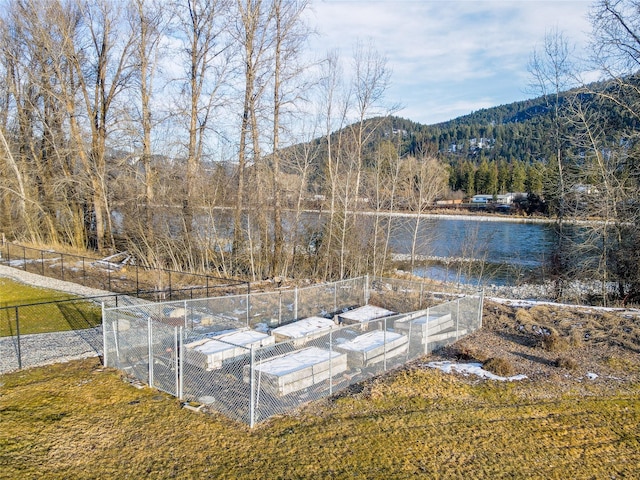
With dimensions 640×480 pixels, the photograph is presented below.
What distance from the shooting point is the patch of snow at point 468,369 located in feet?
31.5

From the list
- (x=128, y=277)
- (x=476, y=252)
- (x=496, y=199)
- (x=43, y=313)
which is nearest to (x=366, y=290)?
(x=43, y=313)

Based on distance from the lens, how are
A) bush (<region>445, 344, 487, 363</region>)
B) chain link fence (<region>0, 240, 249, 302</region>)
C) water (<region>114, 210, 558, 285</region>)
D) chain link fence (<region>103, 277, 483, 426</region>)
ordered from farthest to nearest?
1. water (<region>114, 210, 558, 285</region>)
2. chain link fence (<region>0, 240, 249, 302</region>)
3. bush (<region>445, 344, 487, 363</region>)
4. chain link fence (<region>103, 277, 483, 426</region>)

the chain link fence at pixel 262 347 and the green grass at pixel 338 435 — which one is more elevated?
the chain link fence at pixel 262 347

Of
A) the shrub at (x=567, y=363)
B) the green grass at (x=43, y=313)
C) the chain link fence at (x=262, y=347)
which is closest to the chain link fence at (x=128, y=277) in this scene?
the green grass at (x=43, y=313)

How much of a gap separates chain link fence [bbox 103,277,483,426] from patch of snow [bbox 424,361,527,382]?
0.73 metres

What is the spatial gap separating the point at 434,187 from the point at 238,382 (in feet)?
60.3

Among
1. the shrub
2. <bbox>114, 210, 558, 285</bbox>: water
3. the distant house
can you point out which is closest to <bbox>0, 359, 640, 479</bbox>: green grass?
the shrub

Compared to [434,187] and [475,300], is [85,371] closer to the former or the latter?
[475,300]

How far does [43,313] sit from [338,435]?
12.1 metres

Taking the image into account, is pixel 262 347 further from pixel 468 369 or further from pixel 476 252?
pixel 476 252

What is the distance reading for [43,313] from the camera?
47.9ft

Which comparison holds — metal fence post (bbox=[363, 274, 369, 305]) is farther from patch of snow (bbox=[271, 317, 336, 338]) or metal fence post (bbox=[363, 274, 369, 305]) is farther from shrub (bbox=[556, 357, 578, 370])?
shrub (bbox=[556, 357, 578, 370])

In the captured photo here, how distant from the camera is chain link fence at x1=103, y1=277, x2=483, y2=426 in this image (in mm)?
7988

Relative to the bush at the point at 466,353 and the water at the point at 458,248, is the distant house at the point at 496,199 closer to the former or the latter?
the water at the point at 458,248
